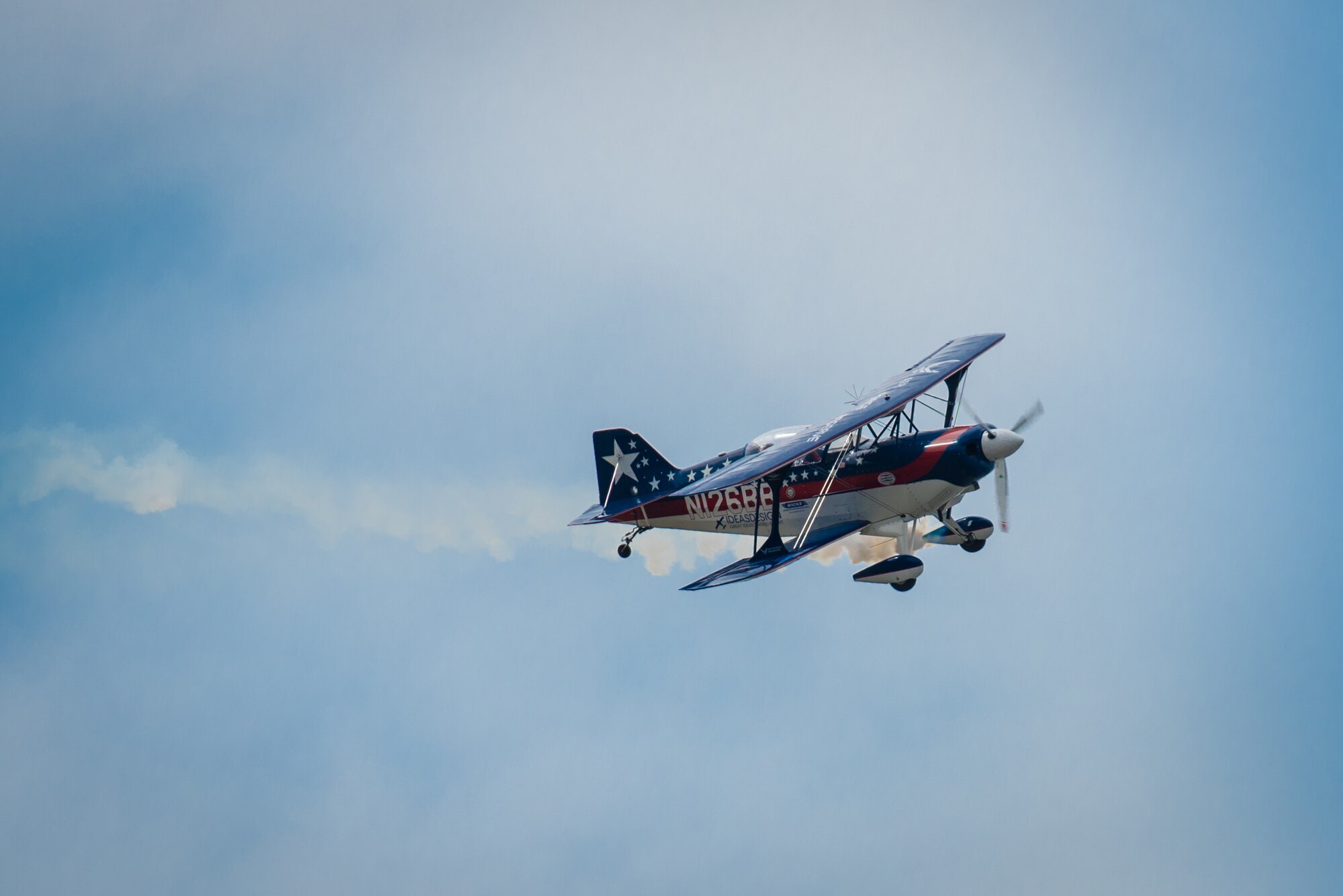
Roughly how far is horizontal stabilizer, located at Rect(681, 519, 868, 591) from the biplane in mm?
36

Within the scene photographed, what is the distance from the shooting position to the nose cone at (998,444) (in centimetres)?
3716

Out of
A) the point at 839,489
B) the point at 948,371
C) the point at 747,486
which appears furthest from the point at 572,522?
the point at 948,371

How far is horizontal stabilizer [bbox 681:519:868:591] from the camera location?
118 feet

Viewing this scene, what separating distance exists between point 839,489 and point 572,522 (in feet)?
24.8

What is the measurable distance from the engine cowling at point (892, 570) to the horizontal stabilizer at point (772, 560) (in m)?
1.15

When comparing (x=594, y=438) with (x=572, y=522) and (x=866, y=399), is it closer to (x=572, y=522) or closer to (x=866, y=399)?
(x=572, y=522)

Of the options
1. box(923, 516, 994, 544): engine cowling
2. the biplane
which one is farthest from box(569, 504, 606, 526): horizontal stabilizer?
box(923, 516, 994, 544): engine cowling

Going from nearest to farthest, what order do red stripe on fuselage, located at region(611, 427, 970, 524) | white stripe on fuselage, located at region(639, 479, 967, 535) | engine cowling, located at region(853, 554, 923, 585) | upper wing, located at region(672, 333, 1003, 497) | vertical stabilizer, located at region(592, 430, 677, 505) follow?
1. upper wing, located at region(672, 333, 1003, 497)
2. engine cowling, located at region(853, 554, 923, 585)
3. red stripe on fuselage, located at region(611, 427, 970, 524)
4. white stripe on fuselage, located at region(639, 479, 967, 535)
5. vertical stabilizer, located at region(592, 430, 677, 505)

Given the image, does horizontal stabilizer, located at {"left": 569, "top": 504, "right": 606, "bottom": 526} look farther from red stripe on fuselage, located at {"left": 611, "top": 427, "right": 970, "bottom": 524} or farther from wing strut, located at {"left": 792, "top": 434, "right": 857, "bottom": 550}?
wing strut, located at {"left": 792, "top": 434, "right": 857, "bottom": 550}

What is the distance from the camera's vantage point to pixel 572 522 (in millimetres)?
42156

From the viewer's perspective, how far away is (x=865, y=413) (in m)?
37.2

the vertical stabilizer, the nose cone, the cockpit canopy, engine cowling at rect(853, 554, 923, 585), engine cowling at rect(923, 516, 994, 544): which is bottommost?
engine cowling at rect(853, 554, 923, 585)

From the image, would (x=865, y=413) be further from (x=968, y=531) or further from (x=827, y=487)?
(x=968, y=531)

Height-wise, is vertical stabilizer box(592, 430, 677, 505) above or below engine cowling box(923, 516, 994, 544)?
above
